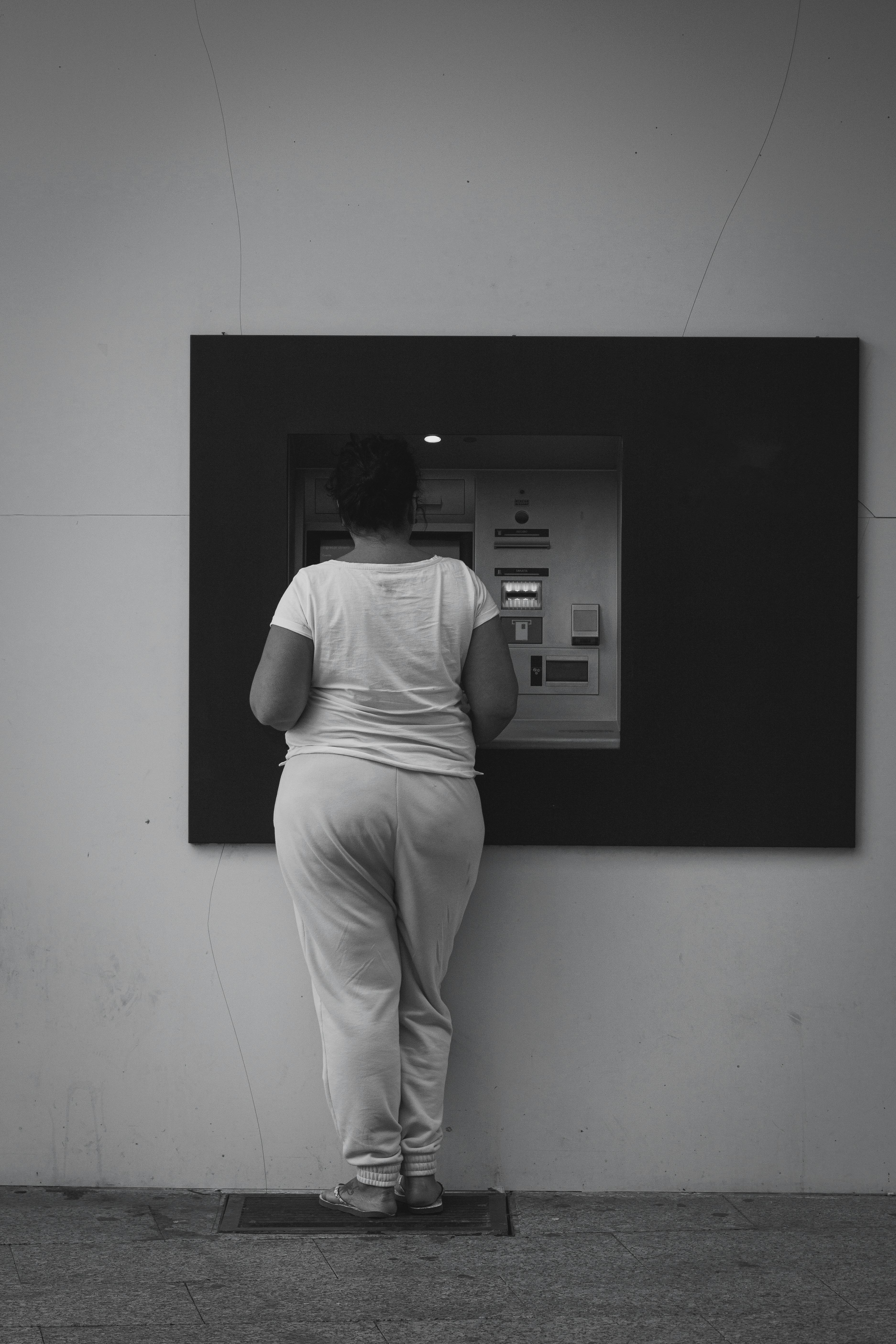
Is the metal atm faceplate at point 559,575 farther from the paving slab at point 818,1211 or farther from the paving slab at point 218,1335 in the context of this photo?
the paving slab at point 218,1335

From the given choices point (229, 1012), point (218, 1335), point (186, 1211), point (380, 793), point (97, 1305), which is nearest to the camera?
point (218, 1335)

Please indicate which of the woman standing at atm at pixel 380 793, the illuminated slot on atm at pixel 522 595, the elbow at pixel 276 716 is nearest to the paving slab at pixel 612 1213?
the woman standing at atm at pixel 380 793

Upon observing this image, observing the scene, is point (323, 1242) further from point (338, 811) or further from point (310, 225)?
point (310, 225)

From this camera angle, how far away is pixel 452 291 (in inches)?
125

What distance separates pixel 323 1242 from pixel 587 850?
1.21 metres

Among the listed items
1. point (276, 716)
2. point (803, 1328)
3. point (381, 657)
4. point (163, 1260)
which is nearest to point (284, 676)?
point (276, 716)

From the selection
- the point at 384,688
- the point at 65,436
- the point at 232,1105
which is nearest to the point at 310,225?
the point at 65,436

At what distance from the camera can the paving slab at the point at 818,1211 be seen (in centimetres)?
289

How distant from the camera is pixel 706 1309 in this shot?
7.81 feet

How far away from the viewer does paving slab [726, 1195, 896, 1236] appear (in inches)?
114

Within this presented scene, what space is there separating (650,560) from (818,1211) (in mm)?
1806

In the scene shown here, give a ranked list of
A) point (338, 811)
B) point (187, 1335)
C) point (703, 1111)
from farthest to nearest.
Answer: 1. point (703, 1111)
2. point (338, 811)
3. point (187, 1335)

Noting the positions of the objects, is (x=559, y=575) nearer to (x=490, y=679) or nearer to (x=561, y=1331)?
(x=490, y=679)

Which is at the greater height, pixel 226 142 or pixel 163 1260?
pixel 226 142
